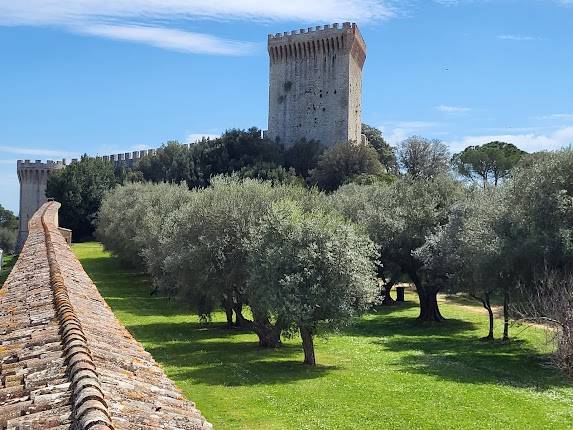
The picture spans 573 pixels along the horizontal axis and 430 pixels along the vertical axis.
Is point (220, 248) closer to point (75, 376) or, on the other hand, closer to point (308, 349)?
point (308, 349)

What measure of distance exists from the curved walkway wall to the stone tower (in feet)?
212

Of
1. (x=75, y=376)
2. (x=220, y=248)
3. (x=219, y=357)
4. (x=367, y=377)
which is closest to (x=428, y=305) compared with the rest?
(x=220, y=248)

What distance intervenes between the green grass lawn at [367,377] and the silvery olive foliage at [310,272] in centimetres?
216

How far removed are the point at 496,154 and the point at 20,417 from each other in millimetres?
79057

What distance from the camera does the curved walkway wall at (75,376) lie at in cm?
511

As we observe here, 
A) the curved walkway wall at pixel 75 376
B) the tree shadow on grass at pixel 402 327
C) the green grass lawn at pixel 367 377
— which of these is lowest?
the green grass lawn at pixel 367 377

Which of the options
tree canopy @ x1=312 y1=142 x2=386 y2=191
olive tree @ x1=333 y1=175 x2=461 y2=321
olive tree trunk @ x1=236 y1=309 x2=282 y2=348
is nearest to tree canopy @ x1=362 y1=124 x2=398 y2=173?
tree canopy @ x1=312 y1=142 x2=386 y2=191

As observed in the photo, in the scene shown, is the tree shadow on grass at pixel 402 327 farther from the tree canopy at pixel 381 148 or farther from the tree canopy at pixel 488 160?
the tree canopy at pixel 381 148

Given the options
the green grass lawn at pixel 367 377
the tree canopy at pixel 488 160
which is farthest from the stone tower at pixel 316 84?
the green grass lawn at pixel 367 377

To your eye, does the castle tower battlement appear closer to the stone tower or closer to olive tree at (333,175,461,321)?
the stone tower

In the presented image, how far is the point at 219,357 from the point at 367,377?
590 centimetres

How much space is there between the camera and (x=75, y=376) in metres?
5.73

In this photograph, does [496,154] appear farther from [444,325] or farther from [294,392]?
[294,392]

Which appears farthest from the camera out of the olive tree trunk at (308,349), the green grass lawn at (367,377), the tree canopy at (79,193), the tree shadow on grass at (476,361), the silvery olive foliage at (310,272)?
the tree canopy at (79,193)
